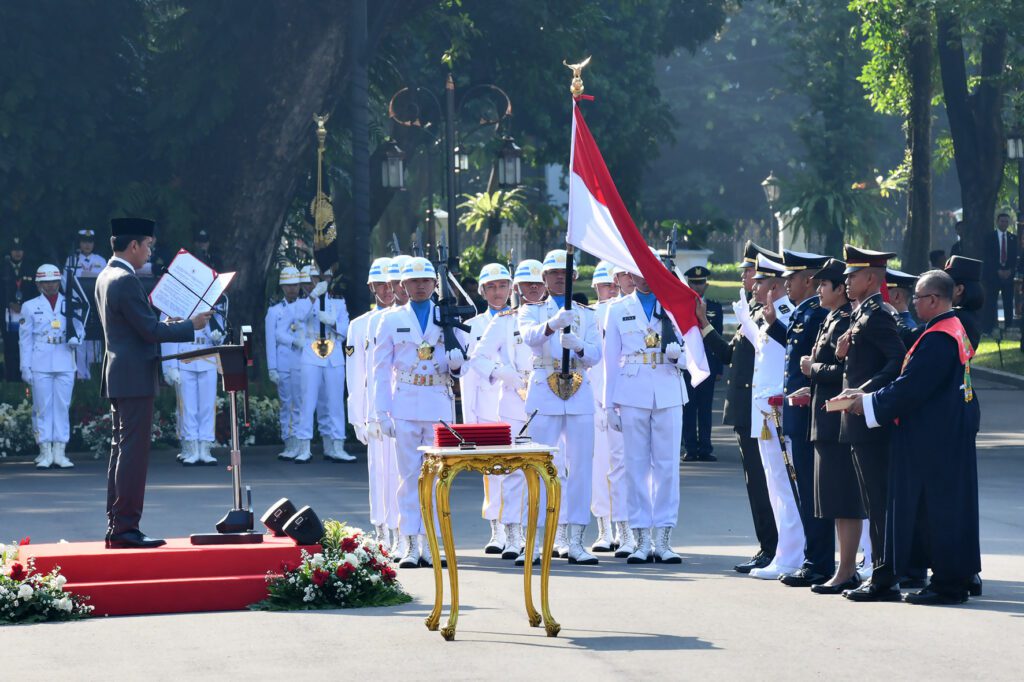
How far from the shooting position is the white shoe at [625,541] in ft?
44.1

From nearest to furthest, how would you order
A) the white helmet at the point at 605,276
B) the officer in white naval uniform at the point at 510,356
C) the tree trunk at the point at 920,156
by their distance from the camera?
the officer in white naval uniform at the point at 510,356 → the white helmet at the point at 605,276 → the tree trunk at the point at 920,156

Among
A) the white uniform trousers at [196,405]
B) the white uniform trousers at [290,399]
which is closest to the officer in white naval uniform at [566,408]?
the white uniform trousers at [196,405]

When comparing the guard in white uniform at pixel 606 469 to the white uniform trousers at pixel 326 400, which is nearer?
the guard in white uniform at pixel 606 469

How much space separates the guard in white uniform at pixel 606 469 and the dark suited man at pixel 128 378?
3.45 meters

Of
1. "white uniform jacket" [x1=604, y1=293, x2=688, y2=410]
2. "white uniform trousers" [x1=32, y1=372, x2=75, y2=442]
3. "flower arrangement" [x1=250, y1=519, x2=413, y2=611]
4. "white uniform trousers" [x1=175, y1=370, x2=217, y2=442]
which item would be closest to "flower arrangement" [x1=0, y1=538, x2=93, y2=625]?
"flower arrangement" [x1=250, y1=519, x2=413, y2=611]

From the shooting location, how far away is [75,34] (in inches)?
1006

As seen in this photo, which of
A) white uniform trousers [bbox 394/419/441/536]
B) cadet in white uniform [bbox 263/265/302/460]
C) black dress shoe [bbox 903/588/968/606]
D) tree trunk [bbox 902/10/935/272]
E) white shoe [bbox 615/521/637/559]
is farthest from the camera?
tree trunk [bbox 902/10/935/272]

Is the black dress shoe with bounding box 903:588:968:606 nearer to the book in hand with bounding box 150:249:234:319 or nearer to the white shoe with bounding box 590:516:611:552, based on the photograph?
the white shoe with bounding box 590:516:611:552

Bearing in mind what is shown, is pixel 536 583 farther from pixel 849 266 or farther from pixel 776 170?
pixel 776 170

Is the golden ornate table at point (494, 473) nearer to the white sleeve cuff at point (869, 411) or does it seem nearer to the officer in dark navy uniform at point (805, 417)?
the white sleeve cuff at point (869, 411)

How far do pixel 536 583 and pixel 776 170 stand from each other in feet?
206

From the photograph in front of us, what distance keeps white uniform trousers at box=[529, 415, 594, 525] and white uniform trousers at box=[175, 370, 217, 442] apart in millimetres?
8006

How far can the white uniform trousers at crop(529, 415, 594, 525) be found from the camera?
43.8 feet

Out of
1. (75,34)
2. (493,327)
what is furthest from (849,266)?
(75,34)
